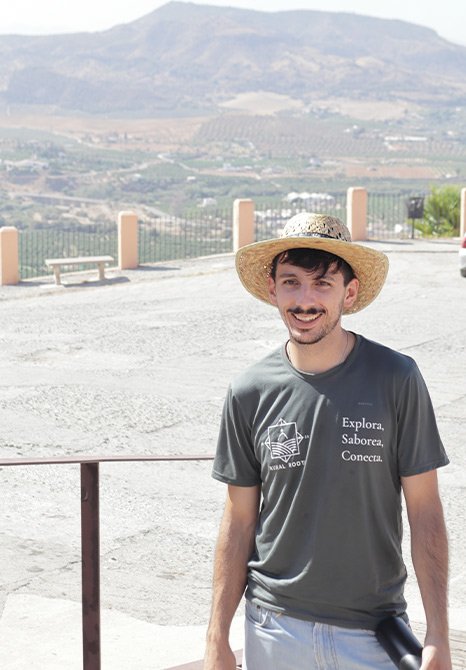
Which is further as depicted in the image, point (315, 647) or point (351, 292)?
point (351, 292)

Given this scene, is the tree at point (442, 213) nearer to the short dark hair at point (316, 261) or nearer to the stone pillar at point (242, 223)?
the stone pillar at point (242, 223)

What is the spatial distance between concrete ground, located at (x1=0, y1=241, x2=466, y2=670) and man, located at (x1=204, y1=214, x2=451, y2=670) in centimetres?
250

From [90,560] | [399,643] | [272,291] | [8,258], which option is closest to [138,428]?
[90,560]

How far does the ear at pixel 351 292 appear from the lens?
10.8 ft

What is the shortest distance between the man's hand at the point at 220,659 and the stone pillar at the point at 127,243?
21789 millimetres

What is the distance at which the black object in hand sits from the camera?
9.40 ft

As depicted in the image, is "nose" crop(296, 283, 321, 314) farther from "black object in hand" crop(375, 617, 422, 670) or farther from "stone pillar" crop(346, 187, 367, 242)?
"stone pillar" crop(346, 187, 367, 242)

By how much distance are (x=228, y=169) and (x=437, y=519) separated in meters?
174

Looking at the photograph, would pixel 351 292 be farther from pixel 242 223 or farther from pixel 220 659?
pixel 242 223

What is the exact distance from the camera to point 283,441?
3012 mm

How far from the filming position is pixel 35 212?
119062 mm

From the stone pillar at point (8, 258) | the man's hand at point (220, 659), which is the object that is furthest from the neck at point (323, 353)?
the stone pillar at point (8, 258)

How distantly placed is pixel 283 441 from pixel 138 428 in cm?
827

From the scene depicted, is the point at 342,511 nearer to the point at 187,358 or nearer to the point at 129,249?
the point at 187,358
